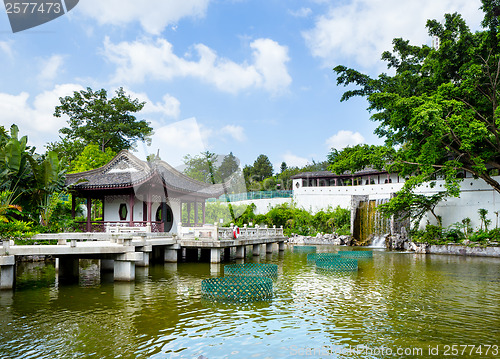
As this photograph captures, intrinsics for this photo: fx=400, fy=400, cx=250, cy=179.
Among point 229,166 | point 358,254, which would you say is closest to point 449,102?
point 358,254

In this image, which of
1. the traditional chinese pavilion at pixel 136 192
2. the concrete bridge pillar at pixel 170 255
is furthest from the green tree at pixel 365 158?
the concrete bridge pillar at pixel 170 255

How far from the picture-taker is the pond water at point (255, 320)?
24.5ft

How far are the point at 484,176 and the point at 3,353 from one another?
29.9m

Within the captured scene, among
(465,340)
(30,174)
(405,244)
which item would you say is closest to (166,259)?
(30,174)

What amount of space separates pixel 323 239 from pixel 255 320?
32.8 meters

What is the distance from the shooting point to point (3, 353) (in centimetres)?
709

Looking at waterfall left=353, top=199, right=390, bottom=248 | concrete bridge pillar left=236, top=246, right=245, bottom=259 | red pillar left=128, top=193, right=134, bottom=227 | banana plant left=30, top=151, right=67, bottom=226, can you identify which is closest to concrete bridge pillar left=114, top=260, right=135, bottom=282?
red pillar left=128, top=193, right=134, bottom=227

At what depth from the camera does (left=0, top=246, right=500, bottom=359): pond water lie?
293 inches

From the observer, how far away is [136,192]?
22.5 meters

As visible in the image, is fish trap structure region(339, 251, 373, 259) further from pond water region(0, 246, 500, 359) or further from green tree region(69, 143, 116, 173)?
green tree region(69, 143, 116, 173)

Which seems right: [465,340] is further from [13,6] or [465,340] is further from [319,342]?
[13,6]

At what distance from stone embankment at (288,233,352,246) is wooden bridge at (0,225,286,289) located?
15113mm

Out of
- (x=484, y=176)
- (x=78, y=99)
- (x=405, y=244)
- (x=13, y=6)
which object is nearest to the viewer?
(x=13, y=6)

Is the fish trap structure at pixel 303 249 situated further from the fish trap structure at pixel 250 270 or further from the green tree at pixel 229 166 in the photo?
the green tree at pixel 229 166
